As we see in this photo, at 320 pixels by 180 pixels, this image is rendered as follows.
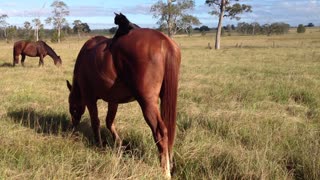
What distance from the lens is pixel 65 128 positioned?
6.14 metres

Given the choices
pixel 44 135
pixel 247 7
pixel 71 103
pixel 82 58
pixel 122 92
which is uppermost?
pixel 247 7

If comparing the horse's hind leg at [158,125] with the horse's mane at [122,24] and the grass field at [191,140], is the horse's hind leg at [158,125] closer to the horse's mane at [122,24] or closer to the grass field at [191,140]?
the grass field at [191,140]

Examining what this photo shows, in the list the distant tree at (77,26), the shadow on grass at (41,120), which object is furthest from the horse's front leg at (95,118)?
the distant tree at (77,26)

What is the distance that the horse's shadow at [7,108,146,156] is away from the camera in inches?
202

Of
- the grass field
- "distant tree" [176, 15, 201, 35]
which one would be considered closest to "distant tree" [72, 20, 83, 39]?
"distant tree" [176, 15, 201, 35]

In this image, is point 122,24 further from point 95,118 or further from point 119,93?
point 95,118

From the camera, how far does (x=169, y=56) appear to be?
168 inches

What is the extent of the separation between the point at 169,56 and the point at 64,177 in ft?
5.78

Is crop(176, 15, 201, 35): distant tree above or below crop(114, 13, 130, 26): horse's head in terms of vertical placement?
above

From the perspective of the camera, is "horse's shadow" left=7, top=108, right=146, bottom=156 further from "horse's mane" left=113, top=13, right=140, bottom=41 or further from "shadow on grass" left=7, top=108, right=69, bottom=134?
"horse's mane" left=113, top=13, right=140, bottom=41

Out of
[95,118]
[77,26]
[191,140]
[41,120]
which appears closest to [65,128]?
[41,120]

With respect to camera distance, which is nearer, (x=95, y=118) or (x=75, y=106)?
(x=95, y=118)

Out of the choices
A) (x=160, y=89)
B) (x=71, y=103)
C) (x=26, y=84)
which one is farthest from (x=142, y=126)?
(x=26, y=84)

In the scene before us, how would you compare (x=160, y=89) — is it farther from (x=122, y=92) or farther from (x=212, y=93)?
(x=212, y=93)
